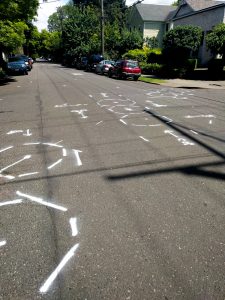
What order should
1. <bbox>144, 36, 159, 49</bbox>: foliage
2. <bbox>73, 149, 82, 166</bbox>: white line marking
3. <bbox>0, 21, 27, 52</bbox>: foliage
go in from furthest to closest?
<bbox>144, 36, 159, 49</bbox>: foliage
<bbox>0, 21, 27, 52</bbox>: foliage
<bbox>73, 149, 82, 166</bbox>: white line marking

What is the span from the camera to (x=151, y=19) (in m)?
49.9

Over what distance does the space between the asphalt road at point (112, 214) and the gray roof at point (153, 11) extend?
158 ft

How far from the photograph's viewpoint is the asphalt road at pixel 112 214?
2793mm

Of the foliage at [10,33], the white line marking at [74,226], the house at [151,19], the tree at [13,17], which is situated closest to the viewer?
the white line marking at [74,226]

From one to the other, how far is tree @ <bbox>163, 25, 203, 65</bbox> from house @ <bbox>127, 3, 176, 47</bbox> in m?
26.6

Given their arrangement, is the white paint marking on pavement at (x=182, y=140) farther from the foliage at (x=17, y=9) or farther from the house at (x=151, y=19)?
the house at (x=151, y=19)

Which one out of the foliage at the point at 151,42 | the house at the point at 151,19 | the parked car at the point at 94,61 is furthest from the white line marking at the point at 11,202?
the house at the point at 151,19

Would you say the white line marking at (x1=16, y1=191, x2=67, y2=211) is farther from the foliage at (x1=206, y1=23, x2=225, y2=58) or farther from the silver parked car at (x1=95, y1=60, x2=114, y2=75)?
the silver parked car at (x1=95, y1=60, x2=114, y2=75)

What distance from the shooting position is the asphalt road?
2.79m

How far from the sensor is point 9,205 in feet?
13.6

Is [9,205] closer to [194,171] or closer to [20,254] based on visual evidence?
[20,254]

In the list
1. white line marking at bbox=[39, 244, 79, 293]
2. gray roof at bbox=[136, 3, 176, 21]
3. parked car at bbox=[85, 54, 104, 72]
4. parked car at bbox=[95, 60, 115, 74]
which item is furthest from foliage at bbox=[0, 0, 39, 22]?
gray roof at bbox=[136, 3, 176, 21]

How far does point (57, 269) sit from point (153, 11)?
56259 millimetres

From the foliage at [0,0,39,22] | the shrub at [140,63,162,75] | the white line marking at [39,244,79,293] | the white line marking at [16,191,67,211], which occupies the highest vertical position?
the foliage at [0,0,39,22]
